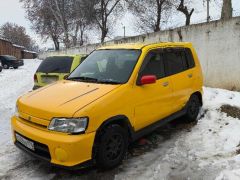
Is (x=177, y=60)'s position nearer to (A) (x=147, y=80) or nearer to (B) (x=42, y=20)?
(A) (x=147, y=80)

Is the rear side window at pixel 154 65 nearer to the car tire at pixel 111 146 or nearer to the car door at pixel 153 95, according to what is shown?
the car door at pixel 153 95

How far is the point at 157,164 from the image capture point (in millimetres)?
4977

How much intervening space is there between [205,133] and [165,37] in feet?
24.1

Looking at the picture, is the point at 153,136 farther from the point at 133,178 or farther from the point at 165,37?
the point at 165,37

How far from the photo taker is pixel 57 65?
973 cm

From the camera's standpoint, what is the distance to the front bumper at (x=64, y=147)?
4.13m

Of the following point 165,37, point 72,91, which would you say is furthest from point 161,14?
point 72,91

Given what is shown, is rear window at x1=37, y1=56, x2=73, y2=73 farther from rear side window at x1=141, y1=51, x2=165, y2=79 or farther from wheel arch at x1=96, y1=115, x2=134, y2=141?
wheel arch at x1=96, y1=115, x2=134, y2=141

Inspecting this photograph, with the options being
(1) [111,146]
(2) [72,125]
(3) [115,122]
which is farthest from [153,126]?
(2) [72,125]

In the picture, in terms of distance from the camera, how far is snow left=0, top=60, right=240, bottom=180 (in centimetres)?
462

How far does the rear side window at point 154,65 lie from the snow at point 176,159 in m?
1.30

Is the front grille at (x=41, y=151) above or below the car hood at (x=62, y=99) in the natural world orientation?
Result: below

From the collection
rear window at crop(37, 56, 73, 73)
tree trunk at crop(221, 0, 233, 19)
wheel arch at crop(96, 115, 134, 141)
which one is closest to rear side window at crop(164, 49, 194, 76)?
wheel arch at crop(96, 115, 134, 141)

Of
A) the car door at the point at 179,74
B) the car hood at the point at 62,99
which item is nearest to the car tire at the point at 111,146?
the car hood at the point at 62,99
